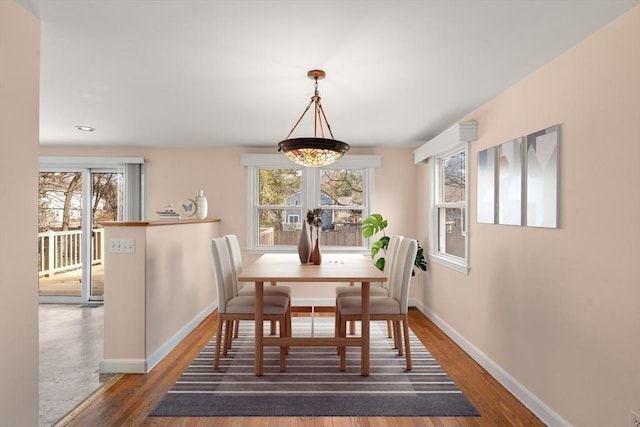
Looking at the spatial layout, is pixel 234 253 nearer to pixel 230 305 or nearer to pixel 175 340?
pixel 230 305

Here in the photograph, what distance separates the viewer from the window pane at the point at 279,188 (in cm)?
504

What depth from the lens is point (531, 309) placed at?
2.35m

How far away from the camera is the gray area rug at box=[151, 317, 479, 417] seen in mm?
2312

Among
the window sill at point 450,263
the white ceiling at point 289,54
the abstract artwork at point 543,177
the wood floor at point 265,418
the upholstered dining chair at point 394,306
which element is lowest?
the wood floor at point 265,418

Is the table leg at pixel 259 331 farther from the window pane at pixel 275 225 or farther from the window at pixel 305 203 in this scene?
the window pane at pixel 275 225

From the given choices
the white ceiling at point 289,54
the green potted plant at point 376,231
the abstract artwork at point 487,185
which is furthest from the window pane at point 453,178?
the green potted plant at point 376,231

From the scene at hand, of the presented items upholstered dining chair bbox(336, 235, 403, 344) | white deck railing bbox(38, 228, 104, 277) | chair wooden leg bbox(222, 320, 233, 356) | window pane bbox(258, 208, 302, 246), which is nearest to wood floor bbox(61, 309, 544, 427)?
chair wooden leg bbox(222, 320, 233, 356)

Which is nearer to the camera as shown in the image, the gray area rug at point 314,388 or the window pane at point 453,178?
the gray area rug at point 314,388

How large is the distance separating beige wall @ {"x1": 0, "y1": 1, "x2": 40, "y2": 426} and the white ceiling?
0.65ft

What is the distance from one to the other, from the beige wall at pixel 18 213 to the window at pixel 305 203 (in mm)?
3245

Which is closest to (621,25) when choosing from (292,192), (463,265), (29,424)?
(463,265)

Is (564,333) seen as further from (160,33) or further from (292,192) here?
(292,192)

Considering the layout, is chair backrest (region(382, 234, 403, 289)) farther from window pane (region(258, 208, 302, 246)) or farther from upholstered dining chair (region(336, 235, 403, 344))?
window pane (region(258, 208, 302, 246))

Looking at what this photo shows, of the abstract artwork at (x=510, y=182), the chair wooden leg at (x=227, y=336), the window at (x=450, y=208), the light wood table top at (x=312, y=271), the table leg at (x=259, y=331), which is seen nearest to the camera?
the abstract artwork at (x=510, y=182)
